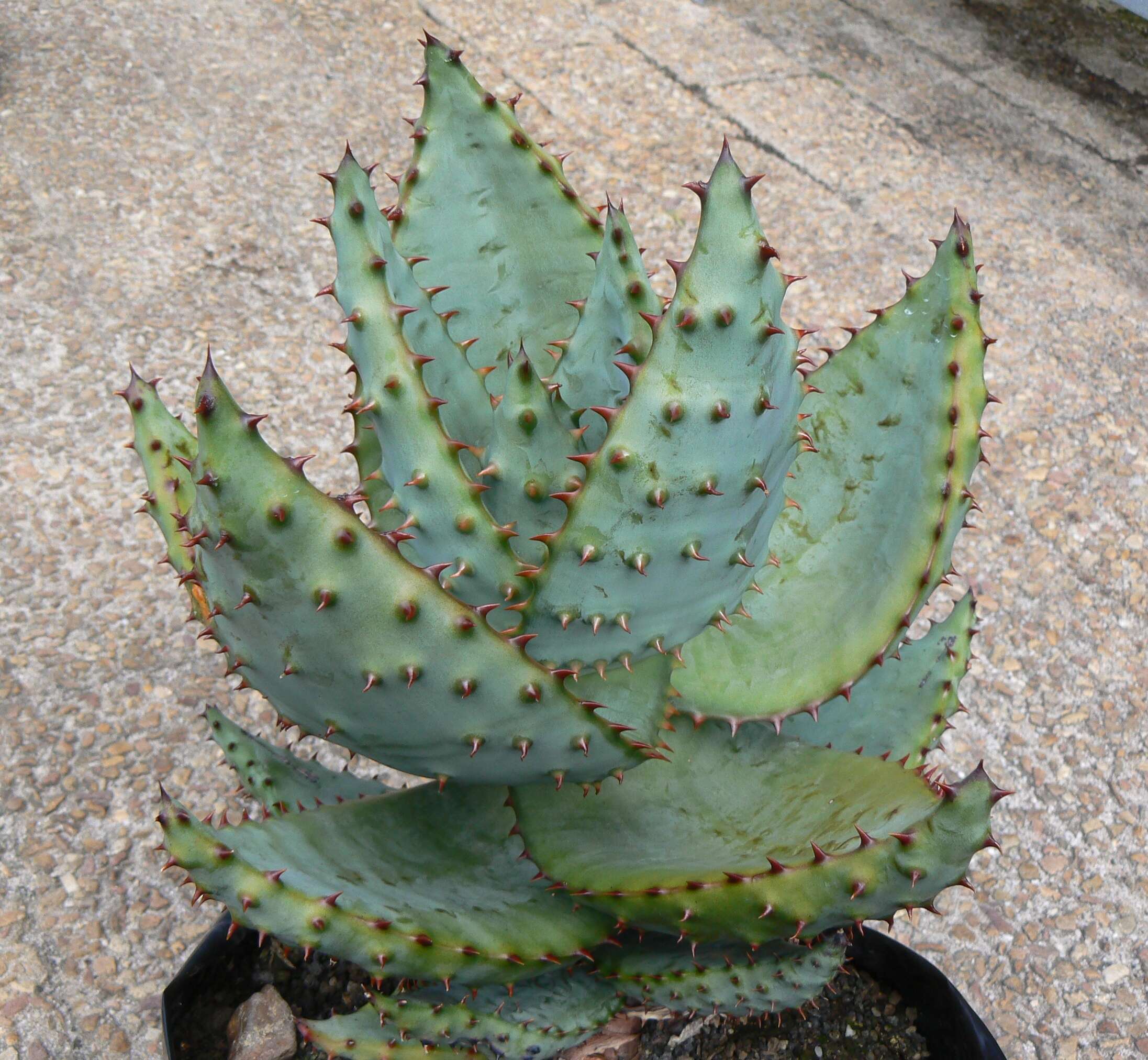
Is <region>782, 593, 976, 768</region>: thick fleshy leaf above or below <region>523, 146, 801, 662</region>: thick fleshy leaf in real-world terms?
below

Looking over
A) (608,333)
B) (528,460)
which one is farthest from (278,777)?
(608,333)

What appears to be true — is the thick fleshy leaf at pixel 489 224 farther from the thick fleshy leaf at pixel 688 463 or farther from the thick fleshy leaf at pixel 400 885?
the thick fleshy leaf at pixel 400 885

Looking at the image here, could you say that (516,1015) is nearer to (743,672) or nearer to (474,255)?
(743,672)

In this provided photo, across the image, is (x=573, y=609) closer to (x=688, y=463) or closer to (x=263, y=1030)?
(x=688, y=463)

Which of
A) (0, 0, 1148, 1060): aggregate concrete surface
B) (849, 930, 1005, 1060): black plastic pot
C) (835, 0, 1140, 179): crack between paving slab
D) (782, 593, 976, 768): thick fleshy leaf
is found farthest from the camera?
(835, 0, 1140, 179): crack between paving slab

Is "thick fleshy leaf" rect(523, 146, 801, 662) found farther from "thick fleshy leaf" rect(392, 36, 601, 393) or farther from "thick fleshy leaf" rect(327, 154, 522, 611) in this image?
"thick fleshy leaf" rect(392, 36, 601, 393)

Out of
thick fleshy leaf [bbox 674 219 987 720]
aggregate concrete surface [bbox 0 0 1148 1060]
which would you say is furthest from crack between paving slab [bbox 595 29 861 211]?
thick fleshy leaf [bbox 674 219 987 720]
